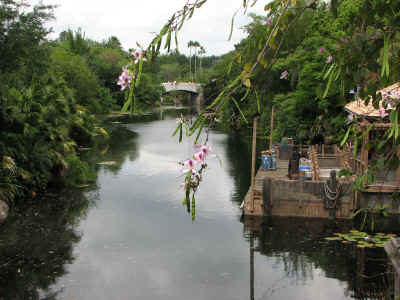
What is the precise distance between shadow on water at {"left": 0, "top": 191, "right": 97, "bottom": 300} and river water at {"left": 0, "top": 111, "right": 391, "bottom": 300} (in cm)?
3

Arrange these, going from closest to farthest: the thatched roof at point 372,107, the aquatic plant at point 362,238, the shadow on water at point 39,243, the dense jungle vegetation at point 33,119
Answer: the thatched roof at point 372,107, the shadow on water at point 39,243, the aquatic plant at point 362,238, the dense jungle vegetation at point 33,119

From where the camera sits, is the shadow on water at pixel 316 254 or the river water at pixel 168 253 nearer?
the river water at pixel 168 253

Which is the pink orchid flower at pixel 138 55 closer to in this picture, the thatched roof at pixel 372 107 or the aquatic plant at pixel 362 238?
the thatched roof at pixel 372 107

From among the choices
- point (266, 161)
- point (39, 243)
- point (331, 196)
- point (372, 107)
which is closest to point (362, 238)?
point (331, 196)

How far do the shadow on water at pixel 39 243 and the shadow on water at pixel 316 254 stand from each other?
16.4ft

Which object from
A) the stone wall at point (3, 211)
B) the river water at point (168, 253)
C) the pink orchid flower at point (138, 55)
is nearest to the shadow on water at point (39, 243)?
the river water at point (168, 253)

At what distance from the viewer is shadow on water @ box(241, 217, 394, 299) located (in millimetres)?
11742

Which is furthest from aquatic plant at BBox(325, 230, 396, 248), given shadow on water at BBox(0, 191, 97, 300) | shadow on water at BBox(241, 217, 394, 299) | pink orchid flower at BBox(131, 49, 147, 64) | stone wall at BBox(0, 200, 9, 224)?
pink orchid flower at BBox(131, 49, 147, 64)

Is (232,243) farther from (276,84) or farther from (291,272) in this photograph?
(276,84)

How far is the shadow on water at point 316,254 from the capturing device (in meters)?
11.7

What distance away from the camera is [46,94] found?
23688mm

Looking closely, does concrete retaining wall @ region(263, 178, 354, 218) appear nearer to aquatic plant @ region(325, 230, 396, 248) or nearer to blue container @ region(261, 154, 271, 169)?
aquatic plant @ region(325, 230, 396, 248)

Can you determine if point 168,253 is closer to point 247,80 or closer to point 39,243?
point 39,243

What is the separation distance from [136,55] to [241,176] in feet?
69.5
